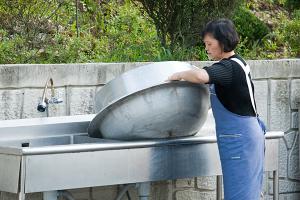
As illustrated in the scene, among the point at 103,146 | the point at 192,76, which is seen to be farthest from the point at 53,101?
the point at 192,76

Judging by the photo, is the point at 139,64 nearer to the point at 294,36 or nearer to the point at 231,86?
the point at 231,86

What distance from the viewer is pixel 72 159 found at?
16.4 ft

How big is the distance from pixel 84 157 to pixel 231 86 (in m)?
0.94

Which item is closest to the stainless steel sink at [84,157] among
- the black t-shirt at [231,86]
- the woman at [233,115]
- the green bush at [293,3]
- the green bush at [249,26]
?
the woman at [233,115]

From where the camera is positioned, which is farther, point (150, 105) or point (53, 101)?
point (53, 101)

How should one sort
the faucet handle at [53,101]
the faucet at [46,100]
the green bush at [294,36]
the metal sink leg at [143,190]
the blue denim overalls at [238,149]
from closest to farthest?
the blue denim overalls at [238,149], the metal sink leg at [143,190], the faucet at [46,100], the faucet handle at [53,101], the green bush at [294,36]

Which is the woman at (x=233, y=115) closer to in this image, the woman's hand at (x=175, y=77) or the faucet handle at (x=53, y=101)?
the woman's hand at (x=175, y=77)

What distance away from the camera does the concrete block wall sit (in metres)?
6.03

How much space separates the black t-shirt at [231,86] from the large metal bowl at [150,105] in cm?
20

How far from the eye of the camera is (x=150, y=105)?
5.21m

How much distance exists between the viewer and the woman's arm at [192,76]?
16.7 ft

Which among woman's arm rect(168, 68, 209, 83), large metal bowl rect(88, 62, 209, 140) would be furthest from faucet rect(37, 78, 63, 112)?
woman's arm rect(168, 68, 209, 83)

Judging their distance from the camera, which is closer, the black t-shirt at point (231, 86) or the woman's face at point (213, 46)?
the black t-shirt at point (231, 86)

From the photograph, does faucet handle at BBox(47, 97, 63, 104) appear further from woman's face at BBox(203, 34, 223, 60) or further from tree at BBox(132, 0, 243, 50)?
tree at BBox(132, 0, 243, 50)
